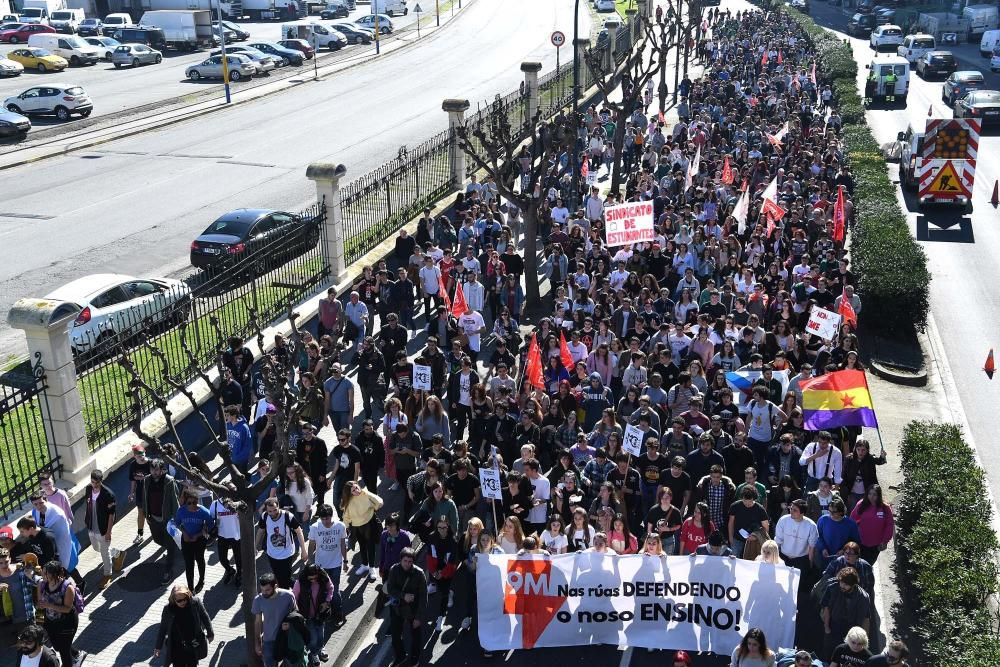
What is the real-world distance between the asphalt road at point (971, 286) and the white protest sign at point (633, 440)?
220 inches

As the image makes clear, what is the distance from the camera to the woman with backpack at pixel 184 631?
9.66 metres

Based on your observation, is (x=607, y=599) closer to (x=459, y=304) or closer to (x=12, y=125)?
(x=459, y=304)

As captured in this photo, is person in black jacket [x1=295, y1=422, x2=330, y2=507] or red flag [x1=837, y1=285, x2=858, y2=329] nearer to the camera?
person in black jacket [x1=295, y1=422, x2=330, y2=507]

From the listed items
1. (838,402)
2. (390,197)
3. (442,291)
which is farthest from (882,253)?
(390,197)

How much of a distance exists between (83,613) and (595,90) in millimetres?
38691

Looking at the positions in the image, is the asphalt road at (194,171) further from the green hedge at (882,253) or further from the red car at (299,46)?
the green hedge at (882,253)

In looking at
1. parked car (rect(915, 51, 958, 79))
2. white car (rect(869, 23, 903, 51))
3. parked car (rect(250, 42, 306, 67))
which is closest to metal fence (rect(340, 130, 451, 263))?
parked car (rect(250, 42, 306, 67))

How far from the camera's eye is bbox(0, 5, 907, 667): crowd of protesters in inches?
411

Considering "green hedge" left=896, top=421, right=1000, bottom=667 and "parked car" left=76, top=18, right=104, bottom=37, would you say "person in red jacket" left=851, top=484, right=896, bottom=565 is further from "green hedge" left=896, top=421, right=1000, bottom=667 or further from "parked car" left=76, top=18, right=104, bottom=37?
"parked car" left=76, top=18, right=104, bottom=37

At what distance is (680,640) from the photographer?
10.6 metres

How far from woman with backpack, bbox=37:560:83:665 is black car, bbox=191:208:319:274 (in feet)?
27.9

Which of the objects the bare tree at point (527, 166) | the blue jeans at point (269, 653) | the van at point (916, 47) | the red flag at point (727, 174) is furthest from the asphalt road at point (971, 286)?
the van at point (916, 47)

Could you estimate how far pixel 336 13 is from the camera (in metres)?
85.4

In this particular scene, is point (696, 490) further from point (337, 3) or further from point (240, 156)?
point (337, 3)
